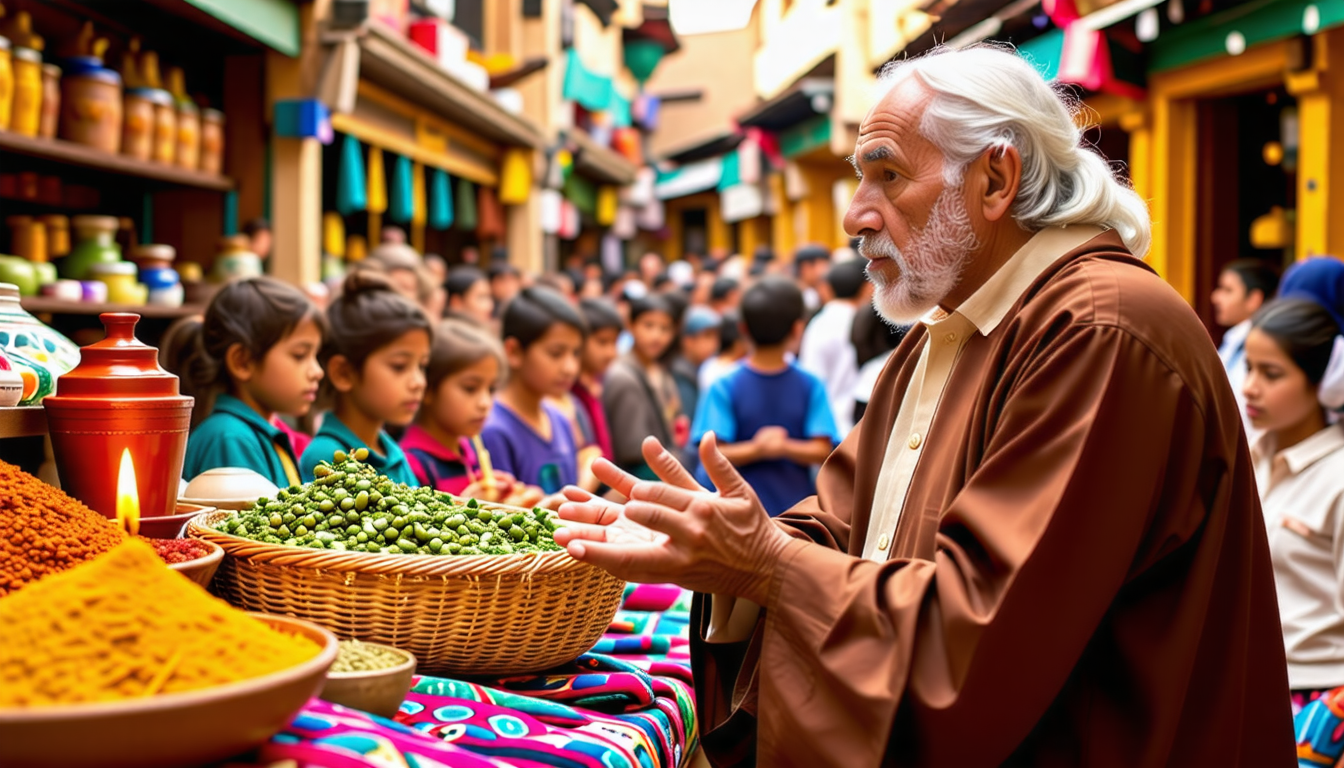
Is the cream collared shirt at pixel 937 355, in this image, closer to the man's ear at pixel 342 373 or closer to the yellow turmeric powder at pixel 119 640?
the yellow turmeric powder at pixel 119 640

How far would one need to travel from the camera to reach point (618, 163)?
16.5m

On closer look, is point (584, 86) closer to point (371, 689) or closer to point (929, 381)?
point (929, 381)

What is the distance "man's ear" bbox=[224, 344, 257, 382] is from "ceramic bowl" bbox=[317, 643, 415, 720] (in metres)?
1.63

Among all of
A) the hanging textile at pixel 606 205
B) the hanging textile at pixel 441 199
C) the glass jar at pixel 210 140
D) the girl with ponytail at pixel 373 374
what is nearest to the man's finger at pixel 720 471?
the girl with ponytail at pixel 373 374

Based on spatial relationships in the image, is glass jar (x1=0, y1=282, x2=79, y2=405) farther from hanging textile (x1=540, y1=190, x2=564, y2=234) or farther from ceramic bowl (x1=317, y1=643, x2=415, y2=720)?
hanging textile (x1=540, y1=190, x2=564, y2=234)

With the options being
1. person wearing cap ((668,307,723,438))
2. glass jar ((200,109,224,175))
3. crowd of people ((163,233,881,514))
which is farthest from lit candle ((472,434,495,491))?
person wearing cap ((668,307,723,438))

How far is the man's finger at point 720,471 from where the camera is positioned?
57.0 inches

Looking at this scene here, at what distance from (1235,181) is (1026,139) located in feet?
20.2

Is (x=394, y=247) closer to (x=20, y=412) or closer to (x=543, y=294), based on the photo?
(x=543, y=294)

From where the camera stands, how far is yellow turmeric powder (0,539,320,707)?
95 cm

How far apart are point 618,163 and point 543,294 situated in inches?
501

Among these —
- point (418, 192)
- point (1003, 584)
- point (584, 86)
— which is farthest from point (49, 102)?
Answer: point (584, 86)

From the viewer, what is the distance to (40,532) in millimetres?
1320

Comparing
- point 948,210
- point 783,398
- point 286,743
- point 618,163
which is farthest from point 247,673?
point 618,163
